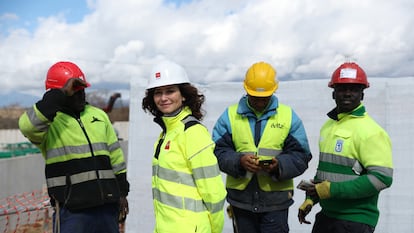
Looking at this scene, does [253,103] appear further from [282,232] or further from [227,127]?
[282,232]

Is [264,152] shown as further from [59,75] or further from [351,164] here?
[59,75]

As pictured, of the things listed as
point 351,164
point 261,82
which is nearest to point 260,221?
point 351,164

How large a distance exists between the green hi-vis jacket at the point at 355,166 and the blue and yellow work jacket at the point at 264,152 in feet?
0.80

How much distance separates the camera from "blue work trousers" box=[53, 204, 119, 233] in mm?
3127

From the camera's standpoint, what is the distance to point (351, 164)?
2.88m

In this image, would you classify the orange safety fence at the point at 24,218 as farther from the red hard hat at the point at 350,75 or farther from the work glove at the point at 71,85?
the red hard hat at the point at 350,75

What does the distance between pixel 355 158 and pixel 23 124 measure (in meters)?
2.19

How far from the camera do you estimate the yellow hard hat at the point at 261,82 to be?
321 cm

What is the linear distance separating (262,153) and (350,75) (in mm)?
854

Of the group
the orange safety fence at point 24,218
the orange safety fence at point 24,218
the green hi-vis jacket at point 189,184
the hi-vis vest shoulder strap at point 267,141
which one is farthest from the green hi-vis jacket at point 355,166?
the orange safety fence at point 24,218

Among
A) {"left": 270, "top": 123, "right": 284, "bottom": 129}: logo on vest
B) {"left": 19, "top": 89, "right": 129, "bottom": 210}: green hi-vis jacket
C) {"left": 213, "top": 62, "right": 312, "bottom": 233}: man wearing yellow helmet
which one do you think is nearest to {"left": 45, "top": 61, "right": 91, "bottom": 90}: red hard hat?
{"left": 19, "top": 89, "right": 129, "bottom": 210}: green hi-vis jacket

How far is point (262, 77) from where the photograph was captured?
10.6 feet

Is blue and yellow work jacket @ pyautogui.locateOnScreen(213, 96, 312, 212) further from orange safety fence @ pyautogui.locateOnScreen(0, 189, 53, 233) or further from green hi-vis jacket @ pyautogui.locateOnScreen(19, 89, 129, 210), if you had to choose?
orange safety fence @ pyautogui.locateOnScreen(0, 189, 53, 233)

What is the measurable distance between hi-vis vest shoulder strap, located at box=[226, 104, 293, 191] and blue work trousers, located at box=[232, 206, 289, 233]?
0.19 m
